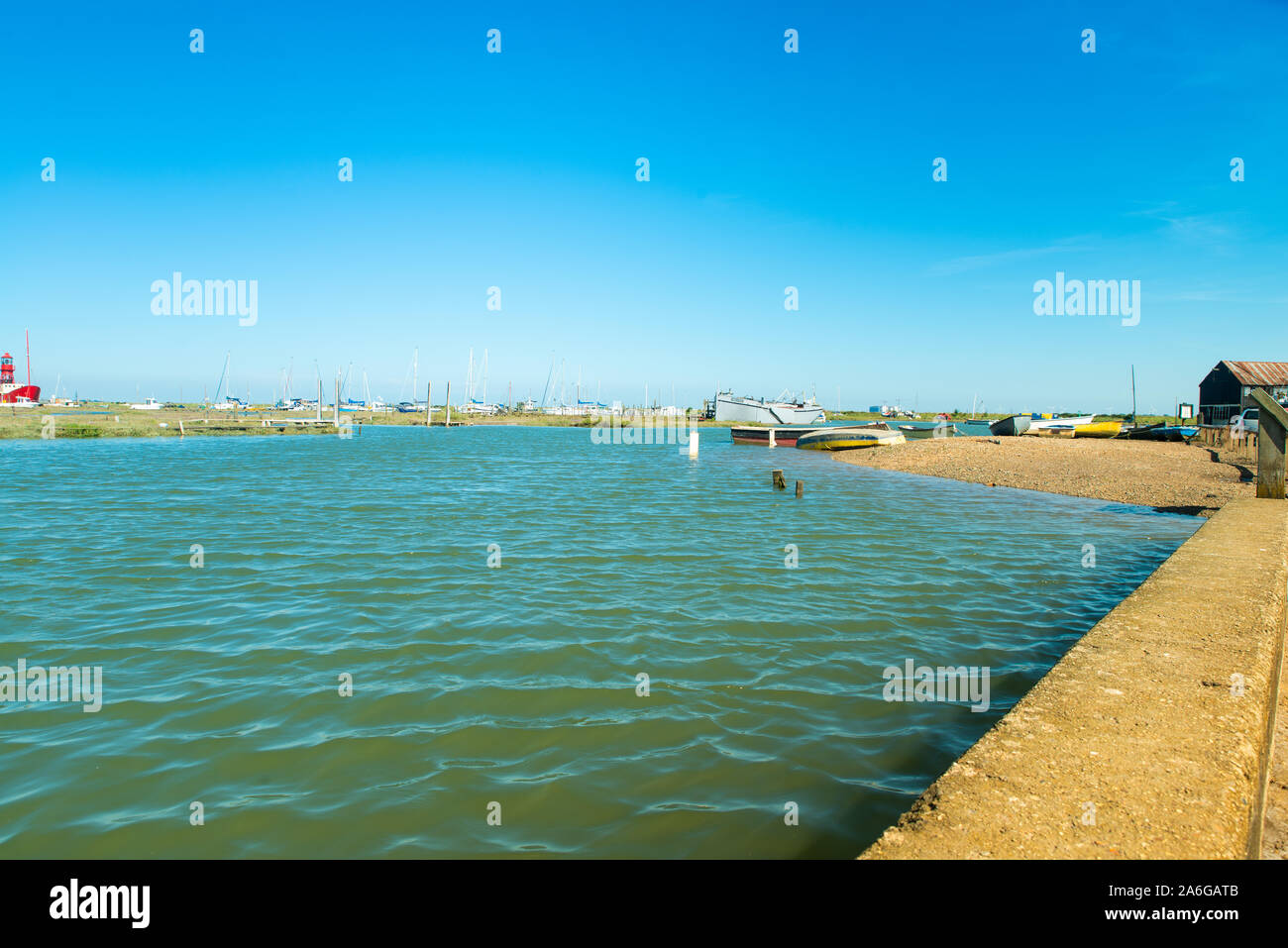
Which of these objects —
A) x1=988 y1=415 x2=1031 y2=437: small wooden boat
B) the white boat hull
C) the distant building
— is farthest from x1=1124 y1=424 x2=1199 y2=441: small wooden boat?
the white boat hull

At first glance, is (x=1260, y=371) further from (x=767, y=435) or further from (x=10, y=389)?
(x=10, y=389)

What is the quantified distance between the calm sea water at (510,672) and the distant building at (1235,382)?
49333 millimetres

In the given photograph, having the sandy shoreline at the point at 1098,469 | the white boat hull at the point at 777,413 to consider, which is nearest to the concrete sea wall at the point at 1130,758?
the sandy shoreline at the point at 1098,469

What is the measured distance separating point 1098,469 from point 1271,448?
19009 mm

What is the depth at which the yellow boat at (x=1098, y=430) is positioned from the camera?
5456 centimetres

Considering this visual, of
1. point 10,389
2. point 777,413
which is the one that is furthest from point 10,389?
point 777,413

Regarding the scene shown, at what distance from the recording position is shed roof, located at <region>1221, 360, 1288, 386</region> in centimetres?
5300

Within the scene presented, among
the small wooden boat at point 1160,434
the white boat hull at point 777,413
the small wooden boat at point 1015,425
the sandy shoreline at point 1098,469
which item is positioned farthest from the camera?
the white boat hull at point 777,413

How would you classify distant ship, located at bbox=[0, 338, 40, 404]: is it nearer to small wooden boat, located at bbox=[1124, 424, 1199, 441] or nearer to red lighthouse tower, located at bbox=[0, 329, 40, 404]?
red lighthouse tower, located at bbox=[0, 329, 40, 404]

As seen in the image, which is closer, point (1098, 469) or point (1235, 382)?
point (1098, 469)

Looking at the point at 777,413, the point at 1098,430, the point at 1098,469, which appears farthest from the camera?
the point at 777,413

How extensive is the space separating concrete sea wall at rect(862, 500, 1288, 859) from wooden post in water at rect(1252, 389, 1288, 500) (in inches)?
415

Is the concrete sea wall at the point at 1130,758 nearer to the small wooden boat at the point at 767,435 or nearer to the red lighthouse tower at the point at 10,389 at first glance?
the small wooden boat at the point at 767,435

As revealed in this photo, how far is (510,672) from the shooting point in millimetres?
7949
